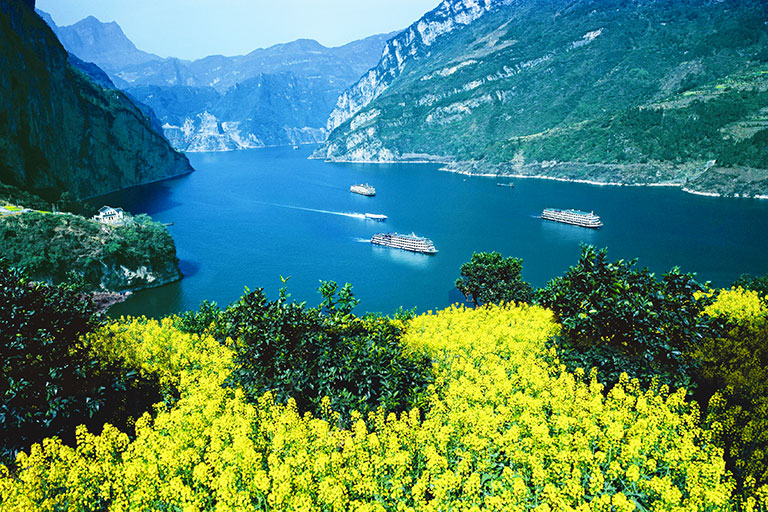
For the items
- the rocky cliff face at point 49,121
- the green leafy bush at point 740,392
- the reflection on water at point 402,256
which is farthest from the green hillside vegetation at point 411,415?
the rocky cliff face at point 49,121

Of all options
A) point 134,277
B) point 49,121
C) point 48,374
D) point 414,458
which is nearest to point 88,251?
point 134,277

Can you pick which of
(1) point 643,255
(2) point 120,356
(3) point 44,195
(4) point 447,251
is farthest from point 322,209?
(2) point 120,356

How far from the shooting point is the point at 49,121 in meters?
128

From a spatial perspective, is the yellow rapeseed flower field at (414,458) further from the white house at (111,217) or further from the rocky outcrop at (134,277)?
the white house at (111,217)

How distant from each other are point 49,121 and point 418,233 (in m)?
112

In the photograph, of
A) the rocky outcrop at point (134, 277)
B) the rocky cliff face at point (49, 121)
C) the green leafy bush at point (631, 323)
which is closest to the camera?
the green leafy bush at point (631, 323)

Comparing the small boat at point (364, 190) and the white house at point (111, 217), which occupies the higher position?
the white house at point (111, 217)

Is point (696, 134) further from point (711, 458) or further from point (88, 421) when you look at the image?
point (88, 421)

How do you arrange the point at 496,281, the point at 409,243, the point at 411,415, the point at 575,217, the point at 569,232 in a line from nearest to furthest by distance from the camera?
1. the point at 411,415
2. the point at 496,281
3. the point at 409,243
4. the point at 569,232
5. the point at 575,217

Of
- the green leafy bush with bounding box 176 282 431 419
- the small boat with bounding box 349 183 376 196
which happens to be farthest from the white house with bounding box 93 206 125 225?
the green leafy bush with bounding box 176 282 431 419

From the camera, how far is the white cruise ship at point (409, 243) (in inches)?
3834

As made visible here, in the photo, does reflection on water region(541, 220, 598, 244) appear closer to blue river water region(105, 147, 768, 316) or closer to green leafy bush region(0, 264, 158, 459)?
blue river water region(105, 147, 768, 316)

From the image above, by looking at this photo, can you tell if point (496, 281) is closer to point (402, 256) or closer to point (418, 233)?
point (402, 256)

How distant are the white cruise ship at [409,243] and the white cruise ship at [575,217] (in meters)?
40.7
